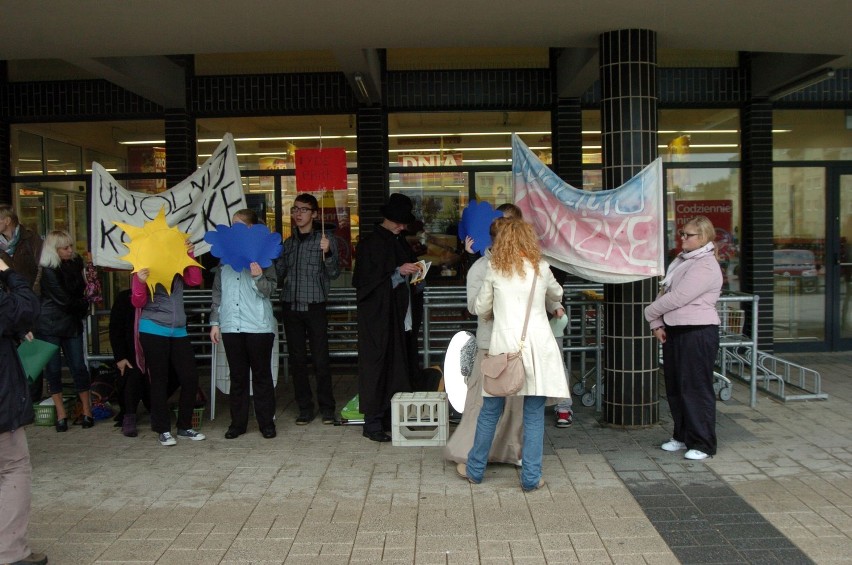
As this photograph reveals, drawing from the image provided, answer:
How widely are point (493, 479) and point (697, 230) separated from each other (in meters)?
2.30

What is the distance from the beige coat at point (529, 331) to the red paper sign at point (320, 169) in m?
2.41

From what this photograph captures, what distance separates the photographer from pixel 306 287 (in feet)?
22.6

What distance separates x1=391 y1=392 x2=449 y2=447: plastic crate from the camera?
6.27 meters

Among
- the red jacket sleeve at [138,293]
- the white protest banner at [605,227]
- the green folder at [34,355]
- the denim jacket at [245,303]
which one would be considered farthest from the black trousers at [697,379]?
the green folder at [34,355]

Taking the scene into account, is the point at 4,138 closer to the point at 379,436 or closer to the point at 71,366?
the point at 71,366

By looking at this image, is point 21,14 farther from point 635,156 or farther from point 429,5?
point 635,156

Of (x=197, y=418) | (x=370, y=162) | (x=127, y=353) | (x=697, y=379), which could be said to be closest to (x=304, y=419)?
(x=197, y=418)

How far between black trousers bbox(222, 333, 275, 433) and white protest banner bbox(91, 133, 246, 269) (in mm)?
973

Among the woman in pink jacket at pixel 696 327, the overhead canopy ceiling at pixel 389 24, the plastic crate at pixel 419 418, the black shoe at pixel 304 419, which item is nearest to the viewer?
the woman in pink jacket at pixel 696 327

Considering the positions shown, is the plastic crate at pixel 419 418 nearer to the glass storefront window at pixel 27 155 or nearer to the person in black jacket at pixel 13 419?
the person in black jacket at pixel 13 419

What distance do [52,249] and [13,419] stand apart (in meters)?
3.20

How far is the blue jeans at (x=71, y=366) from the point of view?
7000mm

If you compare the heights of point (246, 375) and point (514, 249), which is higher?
point (514, 249)

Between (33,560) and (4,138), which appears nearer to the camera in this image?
(33,560)
